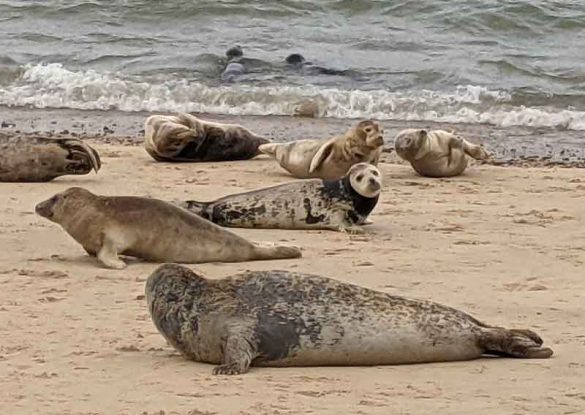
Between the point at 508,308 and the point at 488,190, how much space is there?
148 inches

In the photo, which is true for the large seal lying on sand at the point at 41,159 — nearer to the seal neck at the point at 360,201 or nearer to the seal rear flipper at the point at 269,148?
the seal rear flipper at the point at 269,148

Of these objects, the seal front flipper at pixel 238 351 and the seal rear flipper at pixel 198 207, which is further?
the seal rear flipper at pixel 198 207

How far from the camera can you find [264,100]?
14.7 m

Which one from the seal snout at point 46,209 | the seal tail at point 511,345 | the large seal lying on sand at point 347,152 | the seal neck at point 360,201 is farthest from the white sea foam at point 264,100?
the seal tail at point 511,345

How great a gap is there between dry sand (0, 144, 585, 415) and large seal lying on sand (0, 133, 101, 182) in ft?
0.43

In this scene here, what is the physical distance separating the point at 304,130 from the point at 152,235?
627 centimetres

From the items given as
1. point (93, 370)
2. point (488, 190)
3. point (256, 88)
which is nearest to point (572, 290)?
point (93, 370)

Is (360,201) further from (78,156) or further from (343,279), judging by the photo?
(78,156)

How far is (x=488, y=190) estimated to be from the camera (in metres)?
9.54

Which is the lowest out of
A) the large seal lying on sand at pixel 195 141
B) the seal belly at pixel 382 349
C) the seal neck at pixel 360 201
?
the large seal lying on sand at pixel 195 141

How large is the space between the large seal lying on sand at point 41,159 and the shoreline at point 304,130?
2.45 m

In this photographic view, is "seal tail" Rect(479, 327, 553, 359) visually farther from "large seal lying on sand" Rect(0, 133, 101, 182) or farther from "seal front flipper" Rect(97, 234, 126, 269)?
"large seal lying on sand" Rect(0, 133, 101, 182)

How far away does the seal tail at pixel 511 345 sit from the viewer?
4.97m

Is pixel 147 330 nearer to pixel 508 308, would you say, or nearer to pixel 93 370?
pixel 93 370
